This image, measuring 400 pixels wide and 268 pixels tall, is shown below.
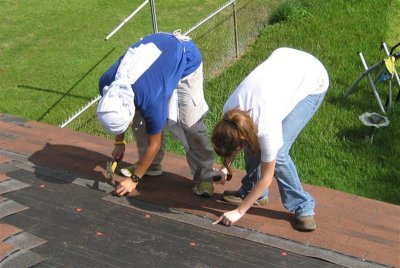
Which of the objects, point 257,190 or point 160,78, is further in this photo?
point 160,78

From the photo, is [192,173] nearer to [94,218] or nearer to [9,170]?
[94,218]

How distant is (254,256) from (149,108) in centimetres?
95

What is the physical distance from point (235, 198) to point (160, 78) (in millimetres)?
915

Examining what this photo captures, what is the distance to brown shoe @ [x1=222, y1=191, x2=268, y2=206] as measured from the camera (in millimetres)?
3398

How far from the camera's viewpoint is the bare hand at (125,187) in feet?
10.9

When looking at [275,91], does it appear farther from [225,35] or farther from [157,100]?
[225,35]

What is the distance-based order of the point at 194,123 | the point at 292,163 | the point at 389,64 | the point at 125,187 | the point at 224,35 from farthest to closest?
the point at 224,35
the point at 389,64
the point at 194,123
the point at 125,187
the point at 292,163

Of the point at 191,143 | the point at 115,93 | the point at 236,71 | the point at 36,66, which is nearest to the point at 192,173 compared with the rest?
the point at 191,143

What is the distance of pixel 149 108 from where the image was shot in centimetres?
298

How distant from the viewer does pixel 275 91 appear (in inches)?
111

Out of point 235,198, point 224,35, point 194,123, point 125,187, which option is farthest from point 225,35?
point 125,187

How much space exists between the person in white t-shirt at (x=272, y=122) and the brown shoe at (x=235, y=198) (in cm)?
13

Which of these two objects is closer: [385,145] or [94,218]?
[94,218]

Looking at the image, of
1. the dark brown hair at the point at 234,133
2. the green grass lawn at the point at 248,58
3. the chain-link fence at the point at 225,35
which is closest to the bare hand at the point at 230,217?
the dark brown hair at the point at 234,133
